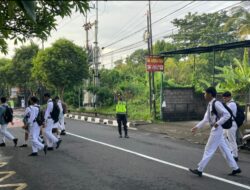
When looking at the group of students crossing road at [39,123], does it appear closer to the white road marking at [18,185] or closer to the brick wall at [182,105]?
the white road marking at [18,185]

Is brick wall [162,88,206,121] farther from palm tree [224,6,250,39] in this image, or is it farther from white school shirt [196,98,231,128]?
white school shirt [196,98,231,128]

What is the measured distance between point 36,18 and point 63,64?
31.0m

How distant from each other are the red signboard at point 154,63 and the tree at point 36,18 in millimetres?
16309

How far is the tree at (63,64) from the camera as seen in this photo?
119ft

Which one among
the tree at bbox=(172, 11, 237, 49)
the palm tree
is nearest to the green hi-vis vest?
the palm tree

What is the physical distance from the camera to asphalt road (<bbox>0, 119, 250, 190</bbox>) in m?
7.77

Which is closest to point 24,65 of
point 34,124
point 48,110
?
point 48,110

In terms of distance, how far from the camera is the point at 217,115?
855 centimetres

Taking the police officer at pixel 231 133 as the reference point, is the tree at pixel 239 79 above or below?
above

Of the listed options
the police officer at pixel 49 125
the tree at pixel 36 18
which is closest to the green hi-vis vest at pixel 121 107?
the police officer at pixel 49 125

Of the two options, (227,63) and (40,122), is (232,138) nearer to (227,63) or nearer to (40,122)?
(40,122)

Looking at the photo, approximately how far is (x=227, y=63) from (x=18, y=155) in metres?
35.7

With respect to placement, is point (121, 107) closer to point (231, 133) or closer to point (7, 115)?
point (7, 115)

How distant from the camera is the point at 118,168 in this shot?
372 inches
